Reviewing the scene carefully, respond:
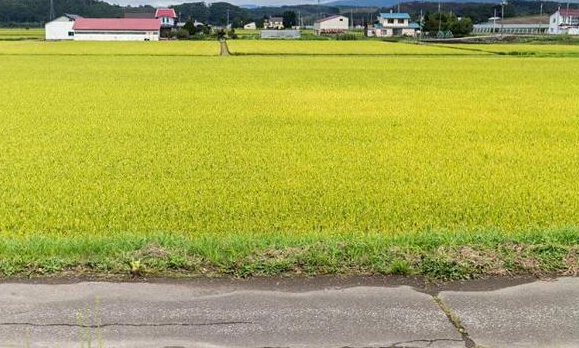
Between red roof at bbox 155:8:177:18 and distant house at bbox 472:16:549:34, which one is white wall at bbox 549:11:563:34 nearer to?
distant house at bbox 472:16:549:34

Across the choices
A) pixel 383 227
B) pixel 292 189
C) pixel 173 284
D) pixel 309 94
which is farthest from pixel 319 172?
pixel 309 94

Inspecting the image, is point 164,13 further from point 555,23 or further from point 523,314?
point 523,314

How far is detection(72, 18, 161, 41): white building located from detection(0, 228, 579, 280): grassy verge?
75.1 metres

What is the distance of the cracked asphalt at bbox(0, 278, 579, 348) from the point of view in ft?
9.68

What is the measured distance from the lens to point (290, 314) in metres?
3.19

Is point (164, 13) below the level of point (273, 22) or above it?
below

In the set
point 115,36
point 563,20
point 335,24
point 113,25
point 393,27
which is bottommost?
point 115,36

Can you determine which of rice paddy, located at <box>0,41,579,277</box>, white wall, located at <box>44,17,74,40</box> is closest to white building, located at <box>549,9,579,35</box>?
white wall, located at <box>44,17,74,40</box>

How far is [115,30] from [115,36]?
0.88m

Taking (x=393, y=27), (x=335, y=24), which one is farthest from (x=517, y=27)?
(x=335, y=24)

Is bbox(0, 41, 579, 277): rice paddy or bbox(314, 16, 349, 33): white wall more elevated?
bbox(314, 16, 349, 33): white wall

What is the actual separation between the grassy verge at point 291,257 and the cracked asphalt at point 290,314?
163 millimetres

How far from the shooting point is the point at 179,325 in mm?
3078

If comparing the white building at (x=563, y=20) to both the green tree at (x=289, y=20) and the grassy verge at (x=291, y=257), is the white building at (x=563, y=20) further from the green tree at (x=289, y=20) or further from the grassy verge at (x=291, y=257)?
the grassy verge at (x=291, y=257)
